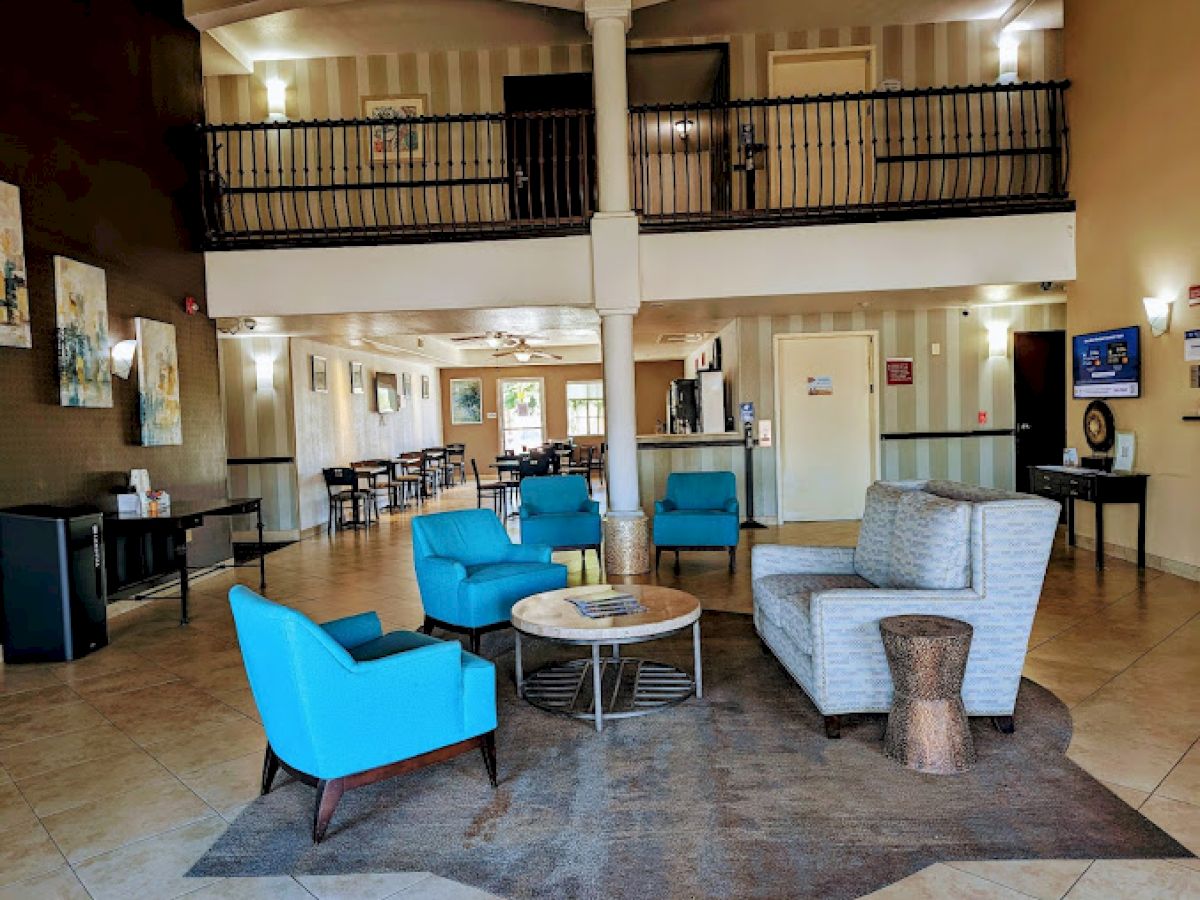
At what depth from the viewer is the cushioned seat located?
3410mm

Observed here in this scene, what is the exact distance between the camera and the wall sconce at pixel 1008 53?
7.99m

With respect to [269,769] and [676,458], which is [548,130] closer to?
[676,458]

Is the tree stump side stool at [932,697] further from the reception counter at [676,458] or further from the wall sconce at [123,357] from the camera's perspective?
the reception counter at [676,458]

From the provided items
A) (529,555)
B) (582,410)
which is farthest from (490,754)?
(582,410)

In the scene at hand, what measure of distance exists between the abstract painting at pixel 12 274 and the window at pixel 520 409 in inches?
534

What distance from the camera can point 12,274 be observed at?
4.71 metres

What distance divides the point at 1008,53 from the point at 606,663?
764cm

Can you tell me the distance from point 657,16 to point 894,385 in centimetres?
459

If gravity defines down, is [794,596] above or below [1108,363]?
below

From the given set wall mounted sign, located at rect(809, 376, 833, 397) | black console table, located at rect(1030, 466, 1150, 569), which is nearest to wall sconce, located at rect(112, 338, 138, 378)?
wall mounted sign, located at rect(809, 376, 833, 397)

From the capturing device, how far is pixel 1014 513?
124 inches

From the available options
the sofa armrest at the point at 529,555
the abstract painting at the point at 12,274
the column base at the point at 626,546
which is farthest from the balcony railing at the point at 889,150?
the abstract painting at the point at 12,274

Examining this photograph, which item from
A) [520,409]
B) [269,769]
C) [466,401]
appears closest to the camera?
[269,769]

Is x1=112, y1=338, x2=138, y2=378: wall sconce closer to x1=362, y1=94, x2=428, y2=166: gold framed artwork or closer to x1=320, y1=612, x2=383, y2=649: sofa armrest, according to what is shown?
x1=362, y1=94, x2=428, y2=166: gold framed artwork
